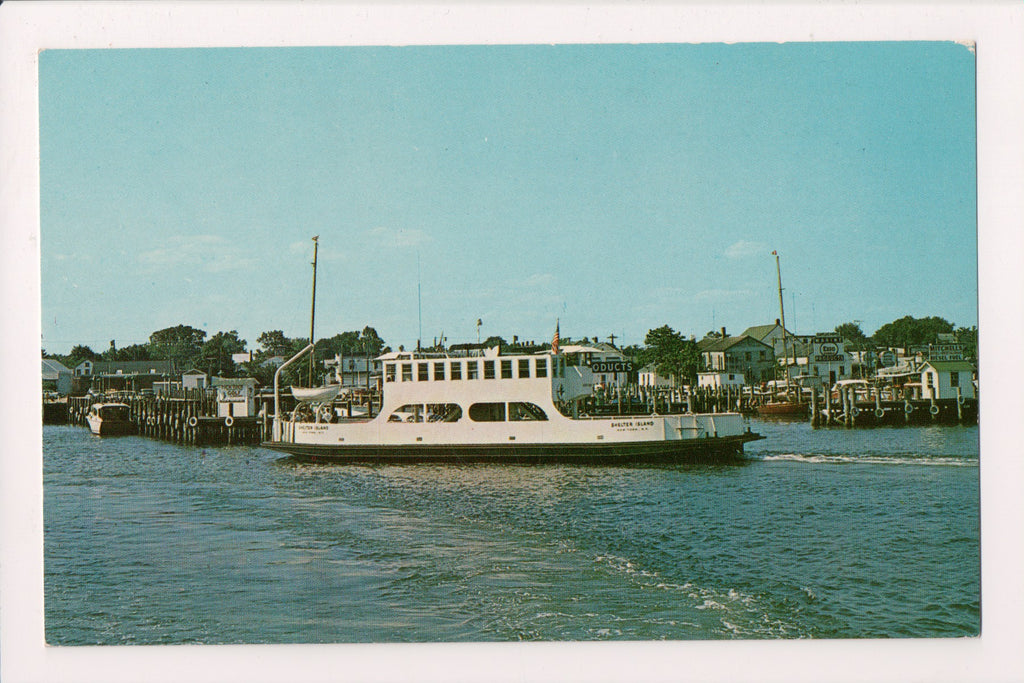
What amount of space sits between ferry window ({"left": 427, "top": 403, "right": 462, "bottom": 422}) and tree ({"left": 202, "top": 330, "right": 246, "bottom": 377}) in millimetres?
3130

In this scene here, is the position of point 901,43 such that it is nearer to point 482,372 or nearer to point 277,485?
point 482,372

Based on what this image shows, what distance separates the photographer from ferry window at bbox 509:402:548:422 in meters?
10.0

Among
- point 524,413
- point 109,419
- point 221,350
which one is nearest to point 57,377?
point 221,350

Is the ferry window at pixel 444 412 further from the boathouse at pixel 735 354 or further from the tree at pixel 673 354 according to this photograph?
the boathouse at pixel 735 354

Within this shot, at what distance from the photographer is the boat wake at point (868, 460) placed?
808cm

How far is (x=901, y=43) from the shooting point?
4.75 meters

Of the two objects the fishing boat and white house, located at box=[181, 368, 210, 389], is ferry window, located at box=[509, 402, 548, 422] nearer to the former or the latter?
white house, located at box=[181, 368, 210, 389]

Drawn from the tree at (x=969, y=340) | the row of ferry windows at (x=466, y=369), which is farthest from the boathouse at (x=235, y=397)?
the tree at (x=969, y=340)

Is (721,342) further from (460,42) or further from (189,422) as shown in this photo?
(189,422)

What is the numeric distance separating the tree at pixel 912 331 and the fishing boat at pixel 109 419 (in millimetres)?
8815

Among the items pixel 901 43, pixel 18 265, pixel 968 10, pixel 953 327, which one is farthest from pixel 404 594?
pixel 968 10

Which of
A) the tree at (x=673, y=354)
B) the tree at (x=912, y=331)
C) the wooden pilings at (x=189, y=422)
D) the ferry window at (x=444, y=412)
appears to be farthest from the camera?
the wooden pilings at (x=189, y=422)

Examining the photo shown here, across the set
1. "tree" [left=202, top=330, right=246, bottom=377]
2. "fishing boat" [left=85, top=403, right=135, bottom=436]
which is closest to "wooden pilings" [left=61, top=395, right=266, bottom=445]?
"fishing boat" [left=85, top=403, right=135, bottom=436]

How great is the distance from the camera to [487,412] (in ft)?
32.7
